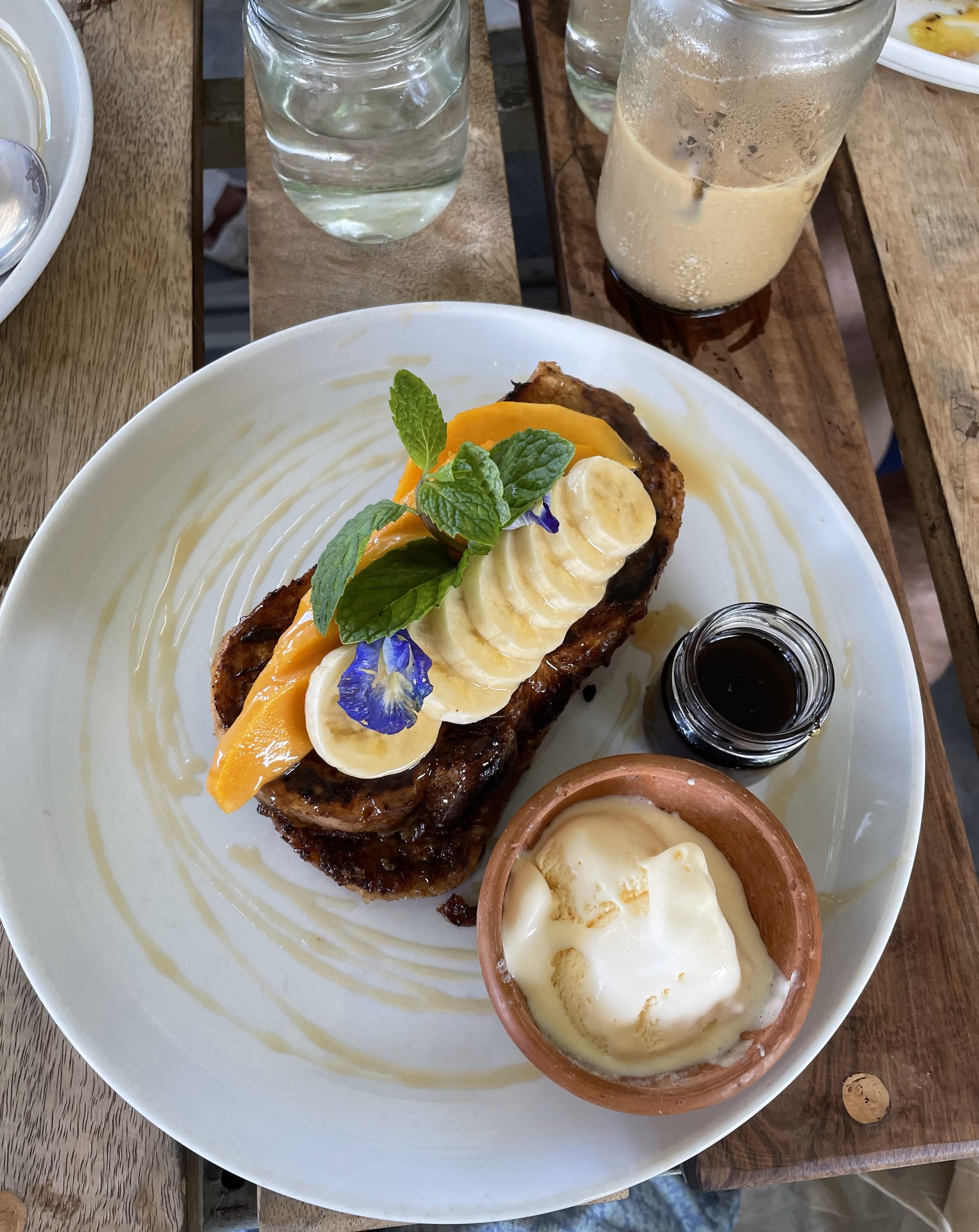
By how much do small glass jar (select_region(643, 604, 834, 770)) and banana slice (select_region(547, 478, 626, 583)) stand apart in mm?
205

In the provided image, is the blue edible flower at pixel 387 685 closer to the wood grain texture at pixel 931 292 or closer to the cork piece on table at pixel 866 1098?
the cork piece on table at pixel 866 1098

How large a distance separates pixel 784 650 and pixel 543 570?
397 mm

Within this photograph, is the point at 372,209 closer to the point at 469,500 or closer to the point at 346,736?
the point at 469,500

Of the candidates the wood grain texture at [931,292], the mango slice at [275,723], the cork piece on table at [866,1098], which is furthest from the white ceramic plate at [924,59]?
the cork piece on table at [866,1098]

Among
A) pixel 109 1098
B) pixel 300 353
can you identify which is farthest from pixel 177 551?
pixel 109 1098

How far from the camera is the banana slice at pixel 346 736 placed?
102cm

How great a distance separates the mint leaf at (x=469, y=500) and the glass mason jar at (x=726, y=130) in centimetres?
54

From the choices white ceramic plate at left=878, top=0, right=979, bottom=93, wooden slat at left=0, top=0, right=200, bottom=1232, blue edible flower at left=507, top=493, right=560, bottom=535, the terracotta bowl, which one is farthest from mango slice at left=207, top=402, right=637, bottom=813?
white ceramic plate at left=878, top=0, right=979, bottom=93

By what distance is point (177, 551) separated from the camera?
1.32m

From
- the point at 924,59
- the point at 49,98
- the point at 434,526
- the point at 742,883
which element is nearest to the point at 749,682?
the point at 742,883

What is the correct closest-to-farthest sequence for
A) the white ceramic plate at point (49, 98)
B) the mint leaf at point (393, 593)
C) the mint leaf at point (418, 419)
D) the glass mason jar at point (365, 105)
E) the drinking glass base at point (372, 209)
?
the mint leaf at point (393, 593)
the mint leaf at point (418, 419)
the glass mason jar at point (365, 105)
the white ceramic plate at point (49, 98)
the drinking glass base at point (372, 209)

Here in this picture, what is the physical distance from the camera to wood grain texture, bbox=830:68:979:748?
4.52 ft

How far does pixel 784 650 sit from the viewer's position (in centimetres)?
121

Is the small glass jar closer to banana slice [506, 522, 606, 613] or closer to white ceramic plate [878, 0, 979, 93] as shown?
banana slice [506, 522, 606, 613]
